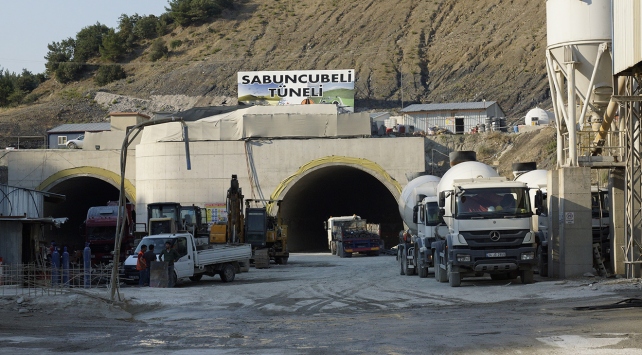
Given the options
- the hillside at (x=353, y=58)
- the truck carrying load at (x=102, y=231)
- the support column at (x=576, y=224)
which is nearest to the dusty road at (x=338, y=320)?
the support column at (x=576, y=224)

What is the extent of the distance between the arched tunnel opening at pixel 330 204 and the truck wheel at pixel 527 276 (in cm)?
3124

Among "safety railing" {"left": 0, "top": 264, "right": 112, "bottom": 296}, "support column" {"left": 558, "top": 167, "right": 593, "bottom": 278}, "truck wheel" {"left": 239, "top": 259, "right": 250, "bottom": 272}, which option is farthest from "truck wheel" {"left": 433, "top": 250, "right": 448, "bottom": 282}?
"safety railing" {"left": 0, "top": 264, "right": 112, "bottom": 296}

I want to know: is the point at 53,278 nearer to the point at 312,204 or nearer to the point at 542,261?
the point at 542,261

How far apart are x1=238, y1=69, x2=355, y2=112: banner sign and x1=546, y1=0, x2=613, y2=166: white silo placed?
162 ft

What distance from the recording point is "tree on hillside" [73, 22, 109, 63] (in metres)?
122

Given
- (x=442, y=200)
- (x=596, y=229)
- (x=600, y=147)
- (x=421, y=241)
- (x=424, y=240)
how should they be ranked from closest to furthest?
1. (x=442, y=200)
2. (x=600, y=147)
3. (x=596, y=229)
4. (x=424, y=240)
5. (x=421, y=241)

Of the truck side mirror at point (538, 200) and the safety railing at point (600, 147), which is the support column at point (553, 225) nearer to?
the safety railing at point (600, 147)

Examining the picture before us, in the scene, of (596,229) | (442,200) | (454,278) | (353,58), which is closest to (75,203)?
(442,200)

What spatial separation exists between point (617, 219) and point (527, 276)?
344 centimetres

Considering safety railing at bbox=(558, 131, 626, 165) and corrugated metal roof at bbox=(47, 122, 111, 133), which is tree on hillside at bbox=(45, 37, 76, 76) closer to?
corrugated metal roof at bbox=(47, 122, 111, 133)

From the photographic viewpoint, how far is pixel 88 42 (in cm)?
12306

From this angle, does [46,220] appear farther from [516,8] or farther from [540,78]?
[516,8]

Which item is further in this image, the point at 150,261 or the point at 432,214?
the point at 432,214

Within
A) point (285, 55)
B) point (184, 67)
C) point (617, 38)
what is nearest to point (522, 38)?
point (285, 55)
